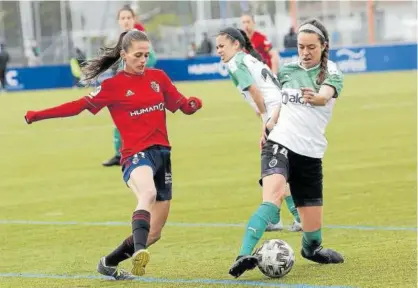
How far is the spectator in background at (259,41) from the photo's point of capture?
13445mm

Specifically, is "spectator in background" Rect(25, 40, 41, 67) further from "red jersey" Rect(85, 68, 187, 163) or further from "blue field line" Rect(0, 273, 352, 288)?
"red jersey" Rect(85, 68, 187, 163)

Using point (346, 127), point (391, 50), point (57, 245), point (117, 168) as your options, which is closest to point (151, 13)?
point (391, 50)

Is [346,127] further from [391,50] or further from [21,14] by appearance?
[21,14]

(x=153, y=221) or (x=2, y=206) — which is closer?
(x=153, y=221)

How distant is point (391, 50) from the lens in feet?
135

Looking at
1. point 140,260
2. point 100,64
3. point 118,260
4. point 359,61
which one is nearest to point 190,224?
point 118,260

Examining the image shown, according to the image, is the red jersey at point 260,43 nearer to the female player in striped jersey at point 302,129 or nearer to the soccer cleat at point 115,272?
the female player in striped jersey at point 302,129

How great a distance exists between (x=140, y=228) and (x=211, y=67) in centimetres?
3495

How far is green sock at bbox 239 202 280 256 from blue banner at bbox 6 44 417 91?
3273 cm

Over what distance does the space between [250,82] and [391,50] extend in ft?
106

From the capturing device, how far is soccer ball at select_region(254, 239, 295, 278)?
760 centimetres

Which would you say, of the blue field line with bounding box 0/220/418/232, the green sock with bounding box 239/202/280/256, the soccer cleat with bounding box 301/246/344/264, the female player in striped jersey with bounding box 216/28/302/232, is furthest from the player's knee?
the blue field line with bounding box 0/220/418/232

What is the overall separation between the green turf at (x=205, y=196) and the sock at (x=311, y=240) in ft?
0.54

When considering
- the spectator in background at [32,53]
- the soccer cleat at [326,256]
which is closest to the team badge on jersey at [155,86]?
the soccer cleat at [326,256]
